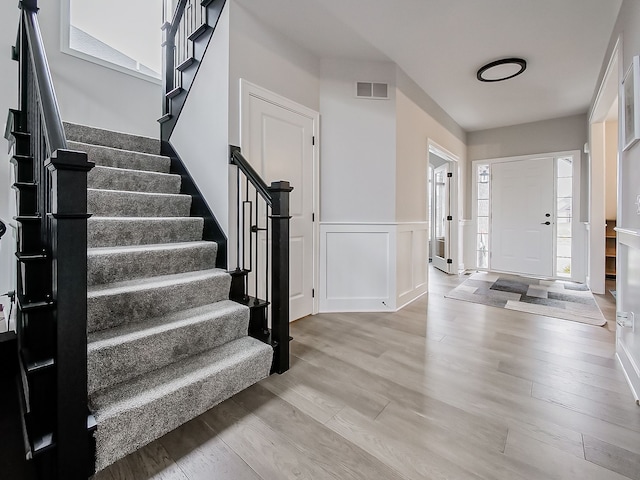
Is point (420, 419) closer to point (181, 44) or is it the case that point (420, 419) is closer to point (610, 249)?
point (181, 44)

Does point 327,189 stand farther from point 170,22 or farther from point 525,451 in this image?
point 525,451

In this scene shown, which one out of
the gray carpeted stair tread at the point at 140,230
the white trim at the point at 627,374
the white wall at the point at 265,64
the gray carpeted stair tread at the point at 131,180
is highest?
the white wall at the point at 265,64

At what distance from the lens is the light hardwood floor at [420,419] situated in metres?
1.23

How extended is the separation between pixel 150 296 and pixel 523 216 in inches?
227

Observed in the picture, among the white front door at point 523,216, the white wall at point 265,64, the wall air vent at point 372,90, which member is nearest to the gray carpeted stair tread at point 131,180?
the white wall at point 265,64

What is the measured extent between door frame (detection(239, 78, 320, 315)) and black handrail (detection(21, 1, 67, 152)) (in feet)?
3.94

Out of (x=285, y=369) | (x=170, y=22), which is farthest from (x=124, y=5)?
(x=285, y=369)

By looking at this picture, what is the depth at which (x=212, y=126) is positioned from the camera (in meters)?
2.48

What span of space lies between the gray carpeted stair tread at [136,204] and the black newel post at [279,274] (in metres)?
1.01

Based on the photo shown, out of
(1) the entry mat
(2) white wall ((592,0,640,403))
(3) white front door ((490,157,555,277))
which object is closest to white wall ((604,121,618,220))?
(3) white front door ((490,157,555,277))

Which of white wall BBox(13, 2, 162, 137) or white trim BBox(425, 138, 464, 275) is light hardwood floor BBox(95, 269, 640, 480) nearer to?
white trim BBox(425, 138, 464, 275)

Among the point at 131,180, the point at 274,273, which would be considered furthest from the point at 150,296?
the point at 131,180

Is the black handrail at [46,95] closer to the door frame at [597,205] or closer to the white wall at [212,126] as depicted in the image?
the white wall at [212,126]

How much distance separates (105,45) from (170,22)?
1069 mm
